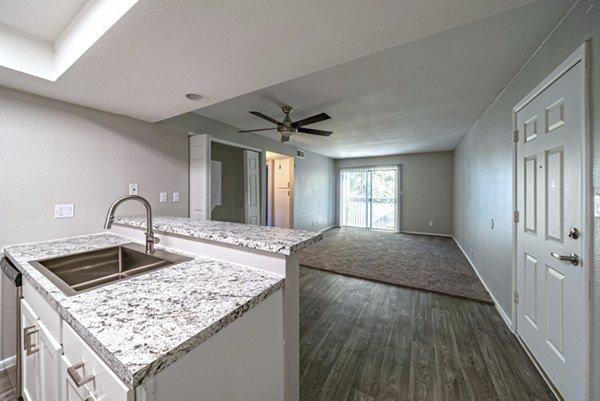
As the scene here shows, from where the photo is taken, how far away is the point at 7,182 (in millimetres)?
1753

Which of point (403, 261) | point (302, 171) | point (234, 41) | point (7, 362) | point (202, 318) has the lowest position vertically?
point (7, 362)

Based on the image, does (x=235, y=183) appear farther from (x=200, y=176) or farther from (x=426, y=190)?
(x=426, y=190)

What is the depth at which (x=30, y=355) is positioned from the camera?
117cm

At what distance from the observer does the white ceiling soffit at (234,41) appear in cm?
105

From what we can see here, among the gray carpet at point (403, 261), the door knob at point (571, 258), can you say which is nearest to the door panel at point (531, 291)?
the door knob at point (571, 258)

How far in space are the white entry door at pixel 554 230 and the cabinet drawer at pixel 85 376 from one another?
6.84 feet

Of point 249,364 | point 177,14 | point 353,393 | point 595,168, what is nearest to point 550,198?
point 595,168

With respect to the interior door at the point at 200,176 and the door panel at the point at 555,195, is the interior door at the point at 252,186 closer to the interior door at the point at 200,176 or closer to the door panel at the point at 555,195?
the interior door at the point at 200,176

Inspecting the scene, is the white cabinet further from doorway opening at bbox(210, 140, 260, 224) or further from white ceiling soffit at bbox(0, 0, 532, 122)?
doorway opening at bbox(210, 140, 260, 224)

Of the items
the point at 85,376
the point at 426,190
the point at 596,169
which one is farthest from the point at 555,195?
the point at 426,190

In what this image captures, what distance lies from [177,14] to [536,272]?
2.78 m

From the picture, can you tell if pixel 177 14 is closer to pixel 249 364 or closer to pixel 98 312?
pixel 98 312

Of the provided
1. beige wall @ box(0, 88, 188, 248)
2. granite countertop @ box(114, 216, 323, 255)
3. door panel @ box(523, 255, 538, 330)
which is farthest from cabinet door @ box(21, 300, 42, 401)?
door panel @ box(523, 255, 538, 330)

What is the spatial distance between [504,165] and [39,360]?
3677 millimetres
